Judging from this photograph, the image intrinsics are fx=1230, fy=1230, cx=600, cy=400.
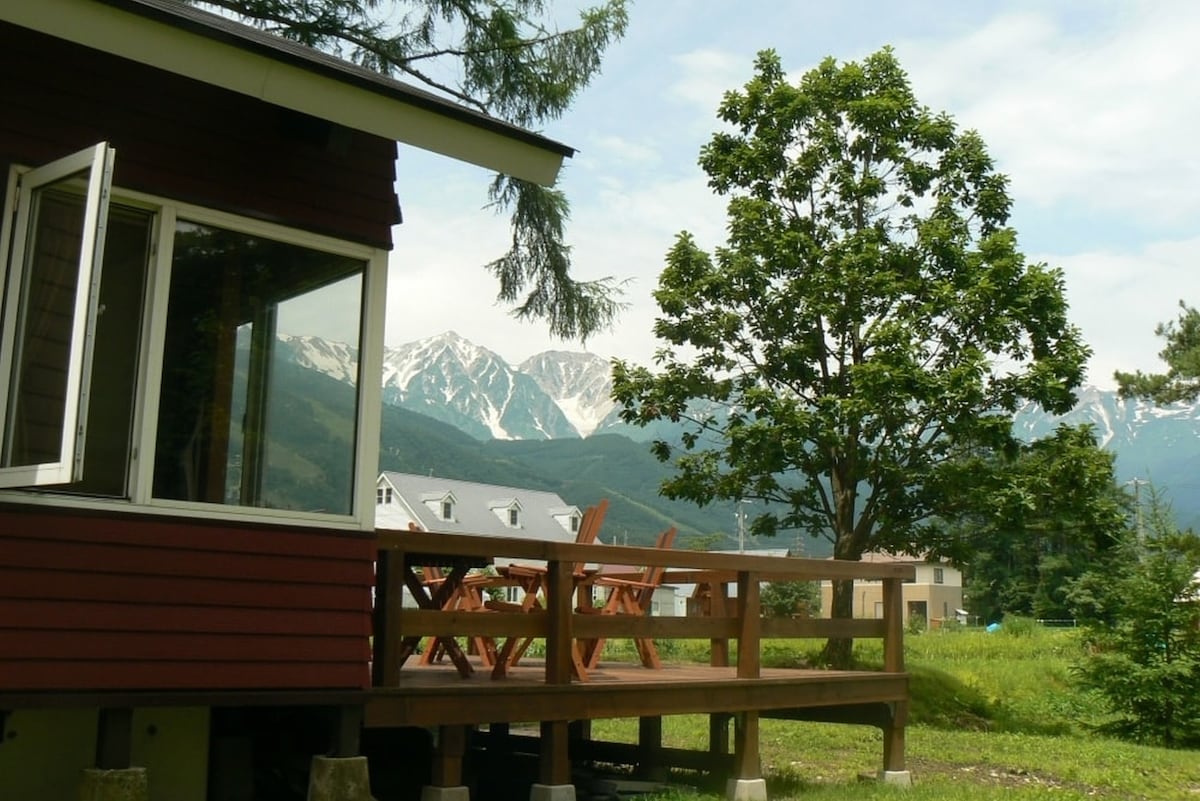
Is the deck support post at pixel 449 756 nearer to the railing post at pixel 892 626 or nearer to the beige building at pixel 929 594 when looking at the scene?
the railing post at pixel 892 626

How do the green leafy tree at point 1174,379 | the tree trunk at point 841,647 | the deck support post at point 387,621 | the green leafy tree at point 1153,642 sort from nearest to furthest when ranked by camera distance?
the deck support post at point 387,621 < the green leafy tree at point 1153,642 < the tree trunk at point 841,647 < the green leafy tree at point 1174,379

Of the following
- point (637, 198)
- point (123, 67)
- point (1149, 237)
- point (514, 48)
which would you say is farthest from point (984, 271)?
point (123, 67)

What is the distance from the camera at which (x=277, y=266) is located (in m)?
5.62

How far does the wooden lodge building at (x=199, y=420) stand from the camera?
4.71 metres

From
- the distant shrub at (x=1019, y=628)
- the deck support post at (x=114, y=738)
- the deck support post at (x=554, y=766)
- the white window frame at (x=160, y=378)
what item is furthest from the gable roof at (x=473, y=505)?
the deck support post at (x=114, y=738)

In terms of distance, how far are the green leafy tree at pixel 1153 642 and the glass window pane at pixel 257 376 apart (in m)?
13.2

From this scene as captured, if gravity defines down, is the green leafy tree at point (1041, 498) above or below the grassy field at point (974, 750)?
above

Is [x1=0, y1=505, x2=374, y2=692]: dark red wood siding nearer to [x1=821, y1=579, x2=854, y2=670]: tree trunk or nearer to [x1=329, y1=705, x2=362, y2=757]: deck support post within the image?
[x1=329, y1=705, x2=362, y2=757]: deck support post

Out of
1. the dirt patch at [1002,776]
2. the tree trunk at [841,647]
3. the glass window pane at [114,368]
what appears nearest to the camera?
the glass window pane at [114,368]

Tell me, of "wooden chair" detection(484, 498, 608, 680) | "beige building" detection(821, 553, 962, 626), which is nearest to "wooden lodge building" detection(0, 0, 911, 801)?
"wooden chair" detection(484, 498, 608, 680)

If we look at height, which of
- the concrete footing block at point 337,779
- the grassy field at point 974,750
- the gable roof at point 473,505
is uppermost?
the gable roof at point 473,505

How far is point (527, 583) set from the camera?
302 inches

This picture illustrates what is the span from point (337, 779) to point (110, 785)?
1.02 metres

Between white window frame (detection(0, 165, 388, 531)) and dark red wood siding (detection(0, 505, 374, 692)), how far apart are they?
0.21ft
